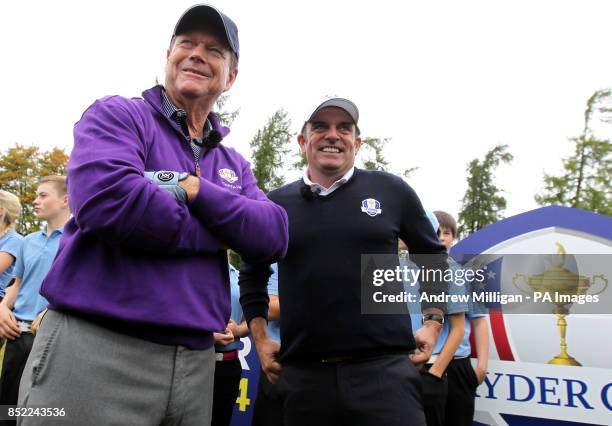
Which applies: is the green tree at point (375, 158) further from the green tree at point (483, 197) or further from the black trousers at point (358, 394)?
the black trousers at point (358, 394)

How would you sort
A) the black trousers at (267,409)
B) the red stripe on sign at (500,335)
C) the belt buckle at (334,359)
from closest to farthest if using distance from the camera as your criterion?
the belt buckle at (334,359) < the black trousers at (267,409) < the red stripe on sign at (500,335)

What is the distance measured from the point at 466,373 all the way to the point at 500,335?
0.62m

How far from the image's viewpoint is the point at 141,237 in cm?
145

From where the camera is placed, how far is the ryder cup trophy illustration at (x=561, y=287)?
13.6 feet

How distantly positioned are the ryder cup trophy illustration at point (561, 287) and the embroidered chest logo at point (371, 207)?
2.62 metres

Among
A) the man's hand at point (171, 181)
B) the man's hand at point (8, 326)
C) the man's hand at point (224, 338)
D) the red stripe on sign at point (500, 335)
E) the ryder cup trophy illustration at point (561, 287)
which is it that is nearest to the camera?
the man's hand at point (171, 181)

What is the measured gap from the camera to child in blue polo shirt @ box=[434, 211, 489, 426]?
156 inches

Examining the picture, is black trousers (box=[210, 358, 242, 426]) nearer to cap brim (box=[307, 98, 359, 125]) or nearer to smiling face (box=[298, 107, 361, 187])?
smiling face (box=[298, 107, 361, 187])

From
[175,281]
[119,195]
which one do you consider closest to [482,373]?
[175,281]

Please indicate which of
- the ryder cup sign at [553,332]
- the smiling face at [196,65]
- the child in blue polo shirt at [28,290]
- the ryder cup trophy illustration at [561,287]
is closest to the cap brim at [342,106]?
the smiling face at [196,65]

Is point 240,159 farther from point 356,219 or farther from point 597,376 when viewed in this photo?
point 597,376

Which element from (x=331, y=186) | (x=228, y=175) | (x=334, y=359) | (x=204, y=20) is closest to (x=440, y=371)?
(x=334, y=359)

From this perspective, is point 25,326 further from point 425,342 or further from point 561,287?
point 561,287

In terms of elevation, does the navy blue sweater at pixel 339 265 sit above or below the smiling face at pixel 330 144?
below
